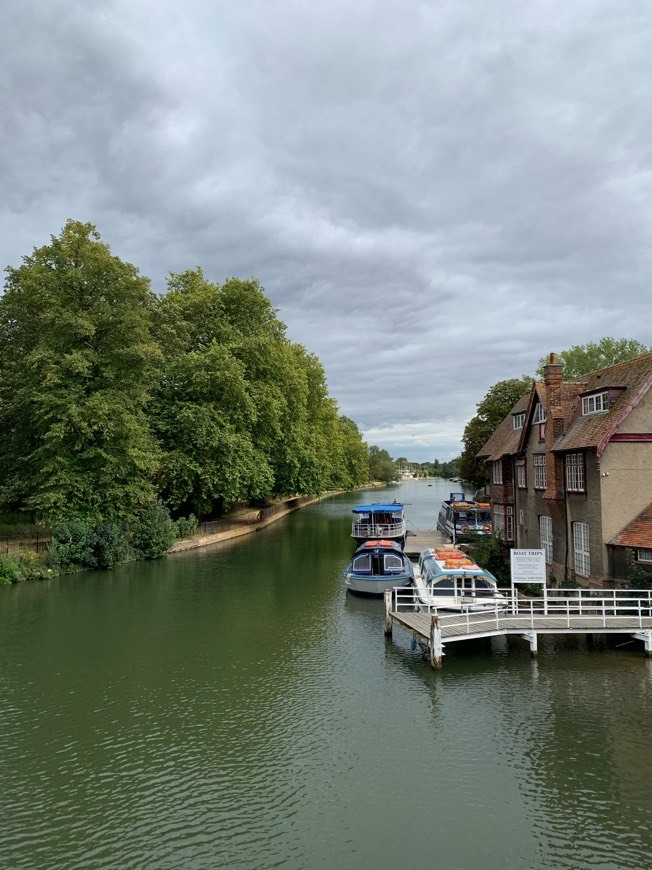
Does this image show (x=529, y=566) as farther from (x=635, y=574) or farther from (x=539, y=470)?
(x=539, y=470)

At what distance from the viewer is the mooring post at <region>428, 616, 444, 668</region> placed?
20.6m

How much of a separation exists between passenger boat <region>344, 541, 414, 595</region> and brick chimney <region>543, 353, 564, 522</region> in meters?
8.29

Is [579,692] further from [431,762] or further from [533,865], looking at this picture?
[533,865]

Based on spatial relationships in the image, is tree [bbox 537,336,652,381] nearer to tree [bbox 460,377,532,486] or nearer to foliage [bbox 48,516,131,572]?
tree [bbox 460,377,532,486]

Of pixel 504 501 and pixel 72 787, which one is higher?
pixel 504 501

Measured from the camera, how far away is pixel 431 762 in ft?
47.0

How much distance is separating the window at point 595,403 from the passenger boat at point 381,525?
2071cm

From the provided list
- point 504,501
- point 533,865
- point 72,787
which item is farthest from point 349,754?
point 504,501

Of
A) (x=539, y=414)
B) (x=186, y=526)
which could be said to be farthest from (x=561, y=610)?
(x=186, y=526)

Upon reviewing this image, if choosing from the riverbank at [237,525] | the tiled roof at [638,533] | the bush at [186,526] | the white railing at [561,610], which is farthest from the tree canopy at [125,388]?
the tiled roof at [638,533]

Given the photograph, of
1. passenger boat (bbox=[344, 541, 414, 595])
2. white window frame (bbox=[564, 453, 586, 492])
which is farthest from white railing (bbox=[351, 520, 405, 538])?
white window frame (bbox=[564, 453, 586, 492])

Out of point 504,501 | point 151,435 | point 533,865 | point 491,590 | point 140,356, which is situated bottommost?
point 533,865

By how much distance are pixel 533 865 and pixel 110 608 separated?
2395 centimetres

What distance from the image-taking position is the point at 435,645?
20.6 meters
